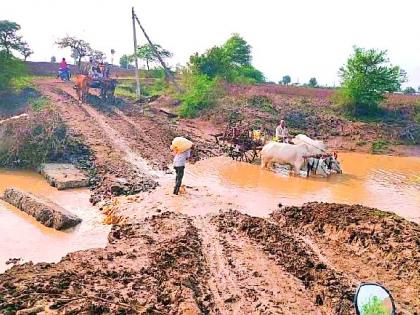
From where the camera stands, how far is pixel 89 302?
17.1ft

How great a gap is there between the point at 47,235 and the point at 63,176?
13.3ft

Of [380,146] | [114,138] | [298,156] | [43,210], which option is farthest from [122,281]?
[380,146]

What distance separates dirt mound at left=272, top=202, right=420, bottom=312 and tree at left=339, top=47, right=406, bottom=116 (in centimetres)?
Result: 1799

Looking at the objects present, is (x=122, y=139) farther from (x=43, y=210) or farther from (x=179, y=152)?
(x=43, y=210)

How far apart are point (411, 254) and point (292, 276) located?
2.30 meters

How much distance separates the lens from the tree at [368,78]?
26781mm

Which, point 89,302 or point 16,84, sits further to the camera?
point 16,84

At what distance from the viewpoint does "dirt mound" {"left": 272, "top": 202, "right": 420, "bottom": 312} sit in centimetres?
719

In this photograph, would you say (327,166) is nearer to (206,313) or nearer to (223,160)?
(223,160)

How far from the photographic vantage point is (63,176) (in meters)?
13.1

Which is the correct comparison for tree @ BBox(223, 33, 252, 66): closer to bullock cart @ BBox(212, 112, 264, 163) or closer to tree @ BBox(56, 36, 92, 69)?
tree @ BBox(56, 36, 92, 69)

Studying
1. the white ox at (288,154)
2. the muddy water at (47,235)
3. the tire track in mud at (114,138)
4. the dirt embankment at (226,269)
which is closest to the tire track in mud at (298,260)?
the dirt embankment at (226,269)

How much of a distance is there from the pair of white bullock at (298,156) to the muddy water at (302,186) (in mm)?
377

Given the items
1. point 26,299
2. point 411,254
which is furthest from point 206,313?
point 411,254
